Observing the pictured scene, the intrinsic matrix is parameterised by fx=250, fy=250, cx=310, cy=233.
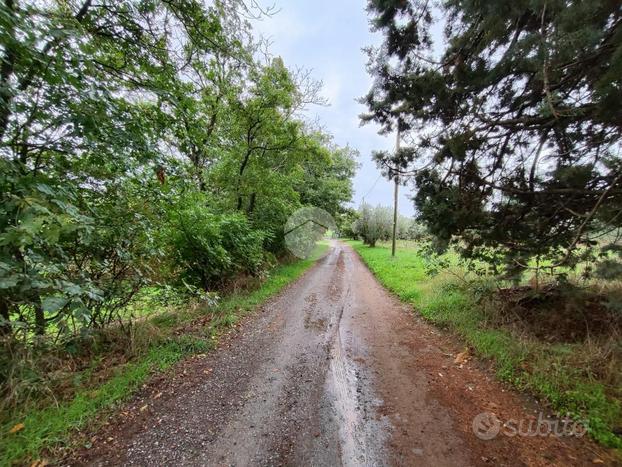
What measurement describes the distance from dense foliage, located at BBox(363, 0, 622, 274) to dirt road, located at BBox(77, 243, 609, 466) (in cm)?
186

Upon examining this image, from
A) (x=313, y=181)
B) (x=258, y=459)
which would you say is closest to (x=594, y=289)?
(x=258, y=459)

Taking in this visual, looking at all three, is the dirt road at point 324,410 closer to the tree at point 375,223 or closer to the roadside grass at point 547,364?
the roadside grass at point 547,364

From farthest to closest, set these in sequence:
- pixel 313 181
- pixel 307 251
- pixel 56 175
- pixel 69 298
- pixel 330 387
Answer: pixel 313 181 < pixel 307 251 < pixel 330 387 < pixel 56 175 < pixel 69 298

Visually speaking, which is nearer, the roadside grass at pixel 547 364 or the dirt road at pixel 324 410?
the dirt road at pixel 324 410

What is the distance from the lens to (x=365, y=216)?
24.0 metres

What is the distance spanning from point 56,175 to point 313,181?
14700mm

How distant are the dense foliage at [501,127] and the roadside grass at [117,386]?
4.28 m

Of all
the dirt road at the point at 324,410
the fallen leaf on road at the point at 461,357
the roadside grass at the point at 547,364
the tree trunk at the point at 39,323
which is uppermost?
the tree trunk at the point at 39,323

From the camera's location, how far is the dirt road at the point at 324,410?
2020mm

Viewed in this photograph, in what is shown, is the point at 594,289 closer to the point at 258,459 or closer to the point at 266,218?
the point at 258,459

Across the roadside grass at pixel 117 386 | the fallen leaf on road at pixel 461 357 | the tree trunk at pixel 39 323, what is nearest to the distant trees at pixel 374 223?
the roadside grass at pixel 117 386

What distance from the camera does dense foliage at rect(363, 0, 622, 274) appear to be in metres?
2.72

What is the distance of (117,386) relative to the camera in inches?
108

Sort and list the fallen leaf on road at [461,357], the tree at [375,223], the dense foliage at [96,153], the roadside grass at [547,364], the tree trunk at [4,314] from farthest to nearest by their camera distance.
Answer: the tree at [375,223] < the fallen leaf on road at [461,357] < the tree trunk at [4,314] < the roadside grass at [547,364] < the dense foliage at [96,153]
